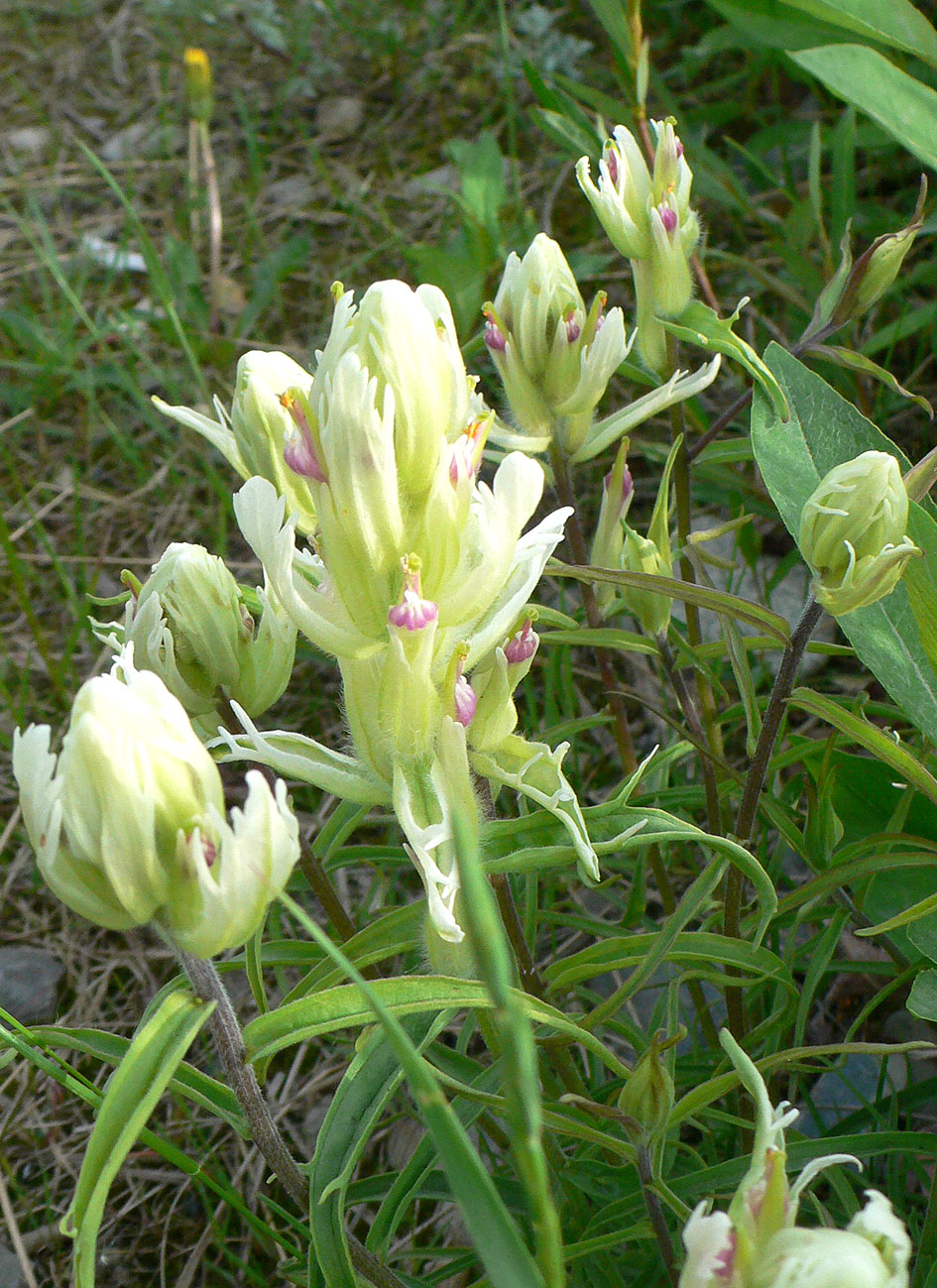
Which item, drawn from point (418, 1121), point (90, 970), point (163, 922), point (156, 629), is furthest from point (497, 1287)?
point (90, 970)

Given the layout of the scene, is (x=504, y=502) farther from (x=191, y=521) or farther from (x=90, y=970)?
(x=191, y=521)

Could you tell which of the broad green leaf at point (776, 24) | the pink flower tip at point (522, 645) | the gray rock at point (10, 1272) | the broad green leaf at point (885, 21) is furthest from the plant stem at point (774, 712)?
the broad green leaf at point (776, 24)

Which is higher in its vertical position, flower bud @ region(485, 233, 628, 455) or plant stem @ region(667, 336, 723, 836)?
flower bud @ region(485, 233, 628, 455)

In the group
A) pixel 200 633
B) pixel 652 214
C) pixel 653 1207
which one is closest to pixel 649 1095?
pixel 653 1207

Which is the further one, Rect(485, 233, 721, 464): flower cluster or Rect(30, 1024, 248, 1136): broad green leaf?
Rect(485, 233, 721, 464): flower cluster

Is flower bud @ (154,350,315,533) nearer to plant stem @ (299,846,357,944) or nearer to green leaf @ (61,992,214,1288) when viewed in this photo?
plant stem @ (299,846,357,944)

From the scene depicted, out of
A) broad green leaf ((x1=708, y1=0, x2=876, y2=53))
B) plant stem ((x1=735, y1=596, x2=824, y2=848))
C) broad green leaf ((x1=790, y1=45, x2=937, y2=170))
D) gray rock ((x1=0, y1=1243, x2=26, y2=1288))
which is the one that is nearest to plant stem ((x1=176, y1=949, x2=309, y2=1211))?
plant stem ((x1=735, y1=596, x2=824, y2=848))
